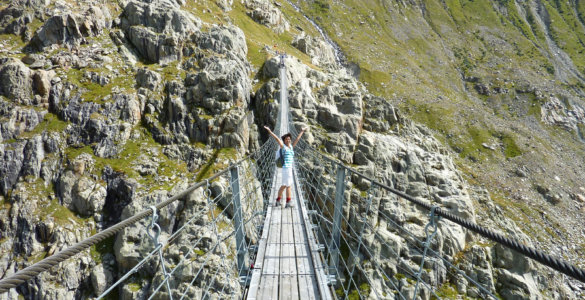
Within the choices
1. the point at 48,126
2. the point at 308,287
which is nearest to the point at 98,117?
the point at 48,126

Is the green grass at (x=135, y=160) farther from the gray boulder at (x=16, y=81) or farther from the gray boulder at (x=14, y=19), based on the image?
the gray boulder at (x=14, y=19)

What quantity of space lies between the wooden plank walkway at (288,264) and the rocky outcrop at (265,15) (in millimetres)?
64656

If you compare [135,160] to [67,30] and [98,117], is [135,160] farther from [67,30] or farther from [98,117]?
[67,30]

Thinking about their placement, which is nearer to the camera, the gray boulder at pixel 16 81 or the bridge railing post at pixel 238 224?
the bridge railing post at pixel 238 224

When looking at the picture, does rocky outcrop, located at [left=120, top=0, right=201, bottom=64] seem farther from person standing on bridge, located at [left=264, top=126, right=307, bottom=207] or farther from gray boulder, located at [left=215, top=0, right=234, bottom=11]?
person standing on bridge, located at [left=264, top=126, right=307, bottom=207]

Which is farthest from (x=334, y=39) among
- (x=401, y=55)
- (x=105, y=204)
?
(x=105, y=204)

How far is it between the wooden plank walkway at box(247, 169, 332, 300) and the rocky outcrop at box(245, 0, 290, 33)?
64656 millimetres

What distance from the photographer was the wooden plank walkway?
445cm

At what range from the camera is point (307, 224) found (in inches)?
261

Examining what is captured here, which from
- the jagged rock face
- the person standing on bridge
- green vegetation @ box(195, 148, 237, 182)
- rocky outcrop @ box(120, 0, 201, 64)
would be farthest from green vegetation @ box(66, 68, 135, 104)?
the person standing on bridge

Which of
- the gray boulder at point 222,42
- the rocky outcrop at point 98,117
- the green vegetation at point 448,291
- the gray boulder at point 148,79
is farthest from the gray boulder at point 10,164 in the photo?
the green vegetation at point 448,291

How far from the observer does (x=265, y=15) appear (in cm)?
6294

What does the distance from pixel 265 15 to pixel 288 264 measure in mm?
68765

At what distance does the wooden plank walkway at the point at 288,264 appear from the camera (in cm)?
445
